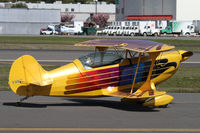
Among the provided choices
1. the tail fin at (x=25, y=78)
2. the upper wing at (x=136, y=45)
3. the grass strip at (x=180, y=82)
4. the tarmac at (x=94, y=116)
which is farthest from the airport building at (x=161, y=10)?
the tail fin at (x=25, y=78)

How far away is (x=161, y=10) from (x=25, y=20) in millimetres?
29720

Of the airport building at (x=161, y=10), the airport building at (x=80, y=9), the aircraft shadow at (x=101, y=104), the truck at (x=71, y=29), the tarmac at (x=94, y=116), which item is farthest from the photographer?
the airport building at (x=80, y=9)

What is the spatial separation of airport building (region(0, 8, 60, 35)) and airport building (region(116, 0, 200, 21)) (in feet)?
65.4

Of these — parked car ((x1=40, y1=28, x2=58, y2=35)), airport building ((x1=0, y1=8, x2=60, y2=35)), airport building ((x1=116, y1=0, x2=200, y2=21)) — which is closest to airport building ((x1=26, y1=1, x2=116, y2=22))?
airport building ((x1=116, y1=0, x2=200, y2=21))

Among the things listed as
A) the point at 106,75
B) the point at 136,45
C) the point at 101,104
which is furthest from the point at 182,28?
the point at 106,75

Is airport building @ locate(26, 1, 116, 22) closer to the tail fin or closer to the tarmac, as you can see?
the tarmac

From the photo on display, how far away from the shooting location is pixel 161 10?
93938 mm

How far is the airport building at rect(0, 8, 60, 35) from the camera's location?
82.2m

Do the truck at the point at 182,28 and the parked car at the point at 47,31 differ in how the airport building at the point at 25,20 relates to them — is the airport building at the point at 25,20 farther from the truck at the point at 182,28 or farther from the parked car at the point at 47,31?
the truck at the point at 182,28

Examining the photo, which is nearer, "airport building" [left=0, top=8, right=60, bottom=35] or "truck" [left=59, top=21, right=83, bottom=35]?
"truck" [left=59, top=21, right=83, bottom=35]

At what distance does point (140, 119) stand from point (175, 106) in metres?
2.53

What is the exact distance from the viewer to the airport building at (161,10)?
90.2 meters

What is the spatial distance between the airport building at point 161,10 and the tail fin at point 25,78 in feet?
265

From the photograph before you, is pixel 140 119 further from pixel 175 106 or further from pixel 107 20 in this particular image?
pixel 107 20
